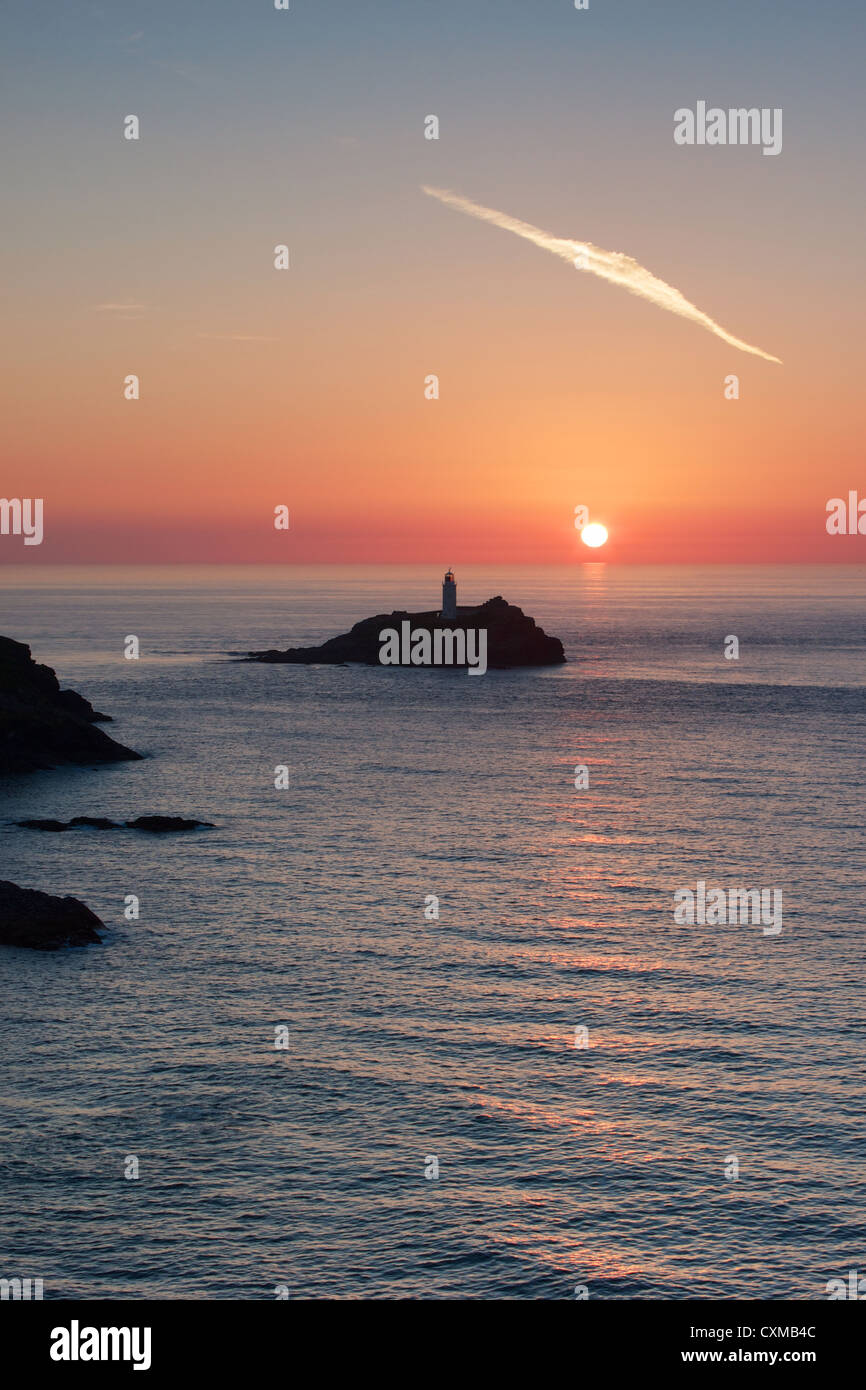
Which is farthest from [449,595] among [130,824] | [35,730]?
[130,824]

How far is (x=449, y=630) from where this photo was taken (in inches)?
6816

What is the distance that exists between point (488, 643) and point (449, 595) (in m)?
10.2

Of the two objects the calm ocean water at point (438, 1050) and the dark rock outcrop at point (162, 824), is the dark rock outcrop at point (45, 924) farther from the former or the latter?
the dark rock outcrop at point (162, 824)

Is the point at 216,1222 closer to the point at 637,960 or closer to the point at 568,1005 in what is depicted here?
the point at 568,1005

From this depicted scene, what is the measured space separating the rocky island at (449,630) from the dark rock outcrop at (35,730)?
77.8 metres

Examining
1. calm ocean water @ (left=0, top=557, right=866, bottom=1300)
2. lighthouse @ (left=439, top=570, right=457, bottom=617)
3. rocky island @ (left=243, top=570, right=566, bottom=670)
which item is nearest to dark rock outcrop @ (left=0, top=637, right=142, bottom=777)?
calm ocean water @ (left=0, top=557, right=866, bottom=1300)

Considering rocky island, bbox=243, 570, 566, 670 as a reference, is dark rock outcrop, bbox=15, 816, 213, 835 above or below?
below

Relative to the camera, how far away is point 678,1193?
93.0ft

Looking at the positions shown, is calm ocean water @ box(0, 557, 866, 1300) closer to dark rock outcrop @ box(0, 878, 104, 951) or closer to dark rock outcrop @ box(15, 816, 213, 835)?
dark rock outcrop @ box(0, 878, 104, 951)

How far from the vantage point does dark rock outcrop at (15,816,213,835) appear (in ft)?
216

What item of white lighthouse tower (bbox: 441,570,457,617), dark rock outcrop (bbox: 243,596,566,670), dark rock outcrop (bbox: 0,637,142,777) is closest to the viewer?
dark rock outcrop (bbox: 0,637,142,777)

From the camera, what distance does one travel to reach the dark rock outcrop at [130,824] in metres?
65.9

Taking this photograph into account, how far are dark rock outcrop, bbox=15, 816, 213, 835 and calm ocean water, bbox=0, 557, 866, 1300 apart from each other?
6.03 feet
